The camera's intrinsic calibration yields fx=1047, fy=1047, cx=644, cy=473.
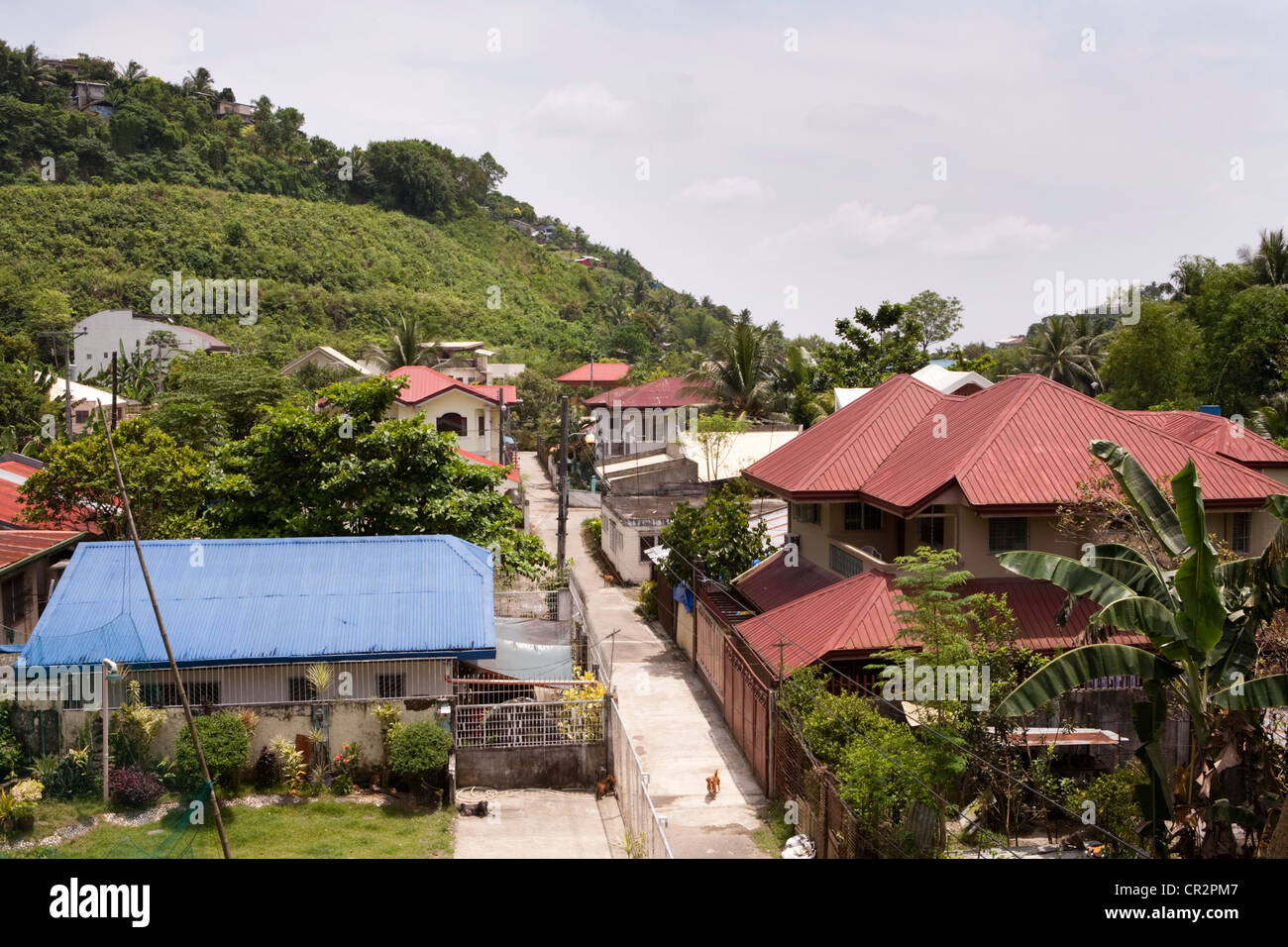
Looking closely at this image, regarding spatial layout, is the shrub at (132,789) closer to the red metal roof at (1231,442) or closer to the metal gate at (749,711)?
the metal gate at (749,711)

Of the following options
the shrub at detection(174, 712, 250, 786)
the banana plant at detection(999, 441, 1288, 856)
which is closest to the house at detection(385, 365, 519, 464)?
the shrub at detection(174, 712, 250, 786)

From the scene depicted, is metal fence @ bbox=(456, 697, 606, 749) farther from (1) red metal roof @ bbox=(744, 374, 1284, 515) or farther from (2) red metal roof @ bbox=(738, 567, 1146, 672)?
(1) red metal roof @ bbox=(744, 374, 1284, 515)

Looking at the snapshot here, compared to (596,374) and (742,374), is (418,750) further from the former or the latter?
(596,374)

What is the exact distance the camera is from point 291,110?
130625 mm

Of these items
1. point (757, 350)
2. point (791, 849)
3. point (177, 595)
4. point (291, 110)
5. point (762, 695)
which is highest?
point (291, 110)

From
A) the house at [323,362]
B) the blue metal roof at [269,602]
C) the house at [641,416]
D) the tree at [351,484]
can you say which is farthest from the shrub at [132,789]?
the house at [323,362]

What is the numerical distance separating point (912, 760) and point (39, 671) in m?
13.2

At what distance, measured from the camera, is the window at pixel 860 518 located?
→ 22.7m

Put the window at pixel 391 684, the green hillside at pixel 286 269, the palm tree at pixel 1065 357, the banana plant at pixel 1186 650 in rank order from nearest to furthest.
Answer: the banana plant at pixel 1186 650
the window at pixel 391 684
the palm tree at pixel 1065 357
the green hillside at pixel 286 269

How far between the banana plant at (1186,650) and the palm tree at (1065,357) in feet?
168

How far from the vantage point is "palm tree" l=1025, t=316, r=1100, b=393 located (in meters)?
59.8
